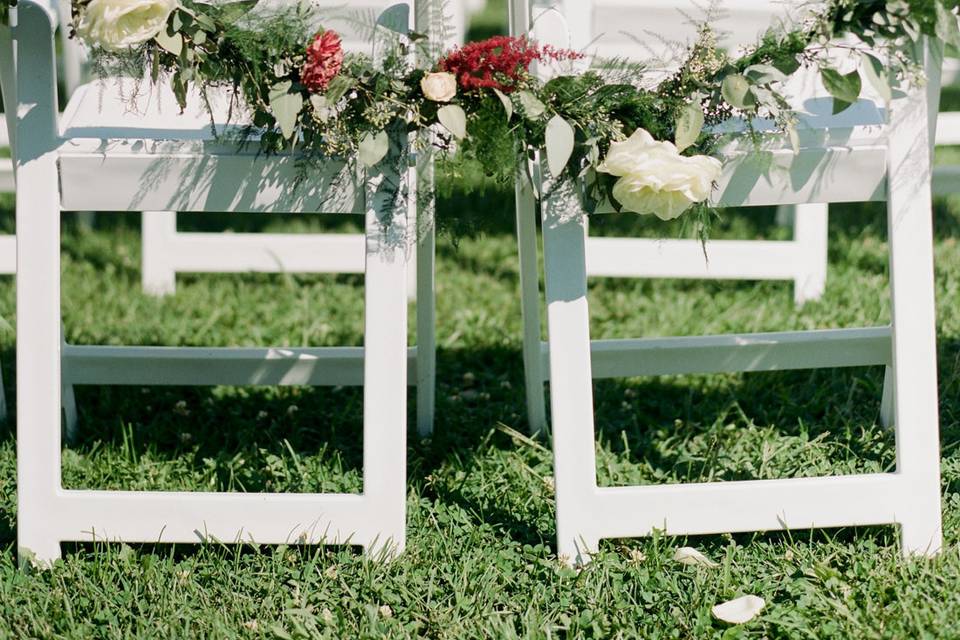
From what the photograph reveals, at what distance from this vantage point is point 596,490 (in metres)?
1.84

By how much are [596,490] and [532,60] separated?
68cm

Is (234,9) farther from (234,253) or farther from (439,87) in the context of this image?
(234,253)

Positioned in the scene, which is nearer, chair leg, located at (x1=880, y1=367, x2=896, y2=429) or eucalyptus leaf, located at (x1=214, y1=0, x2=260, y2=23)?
eucalyptus leaf, located at (x1=214, y1=0, x2=260, y2=23)

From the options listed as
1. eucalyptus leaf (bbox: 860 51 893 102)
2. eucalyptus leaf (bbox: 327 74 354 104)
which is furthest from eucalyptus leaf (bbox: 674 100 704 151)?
eucalyptus leaf (bbox: 327 74 354 104)

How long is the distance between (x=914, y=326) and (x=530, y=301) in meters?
0.69

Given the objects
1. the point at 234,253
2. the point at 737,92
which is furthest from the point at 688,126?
the point at 234,253

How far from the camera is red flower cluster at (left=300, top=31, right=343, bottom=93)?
5.39 feet

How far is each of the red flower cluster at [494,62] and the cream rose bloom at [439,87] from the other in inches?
0.8

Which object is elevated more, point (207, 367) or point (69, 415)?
point (207, 367)

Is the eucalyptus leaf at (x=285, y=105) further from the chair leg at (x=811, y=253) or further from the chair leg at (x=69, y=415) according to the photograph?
the chair leg at (x=811, y=253)

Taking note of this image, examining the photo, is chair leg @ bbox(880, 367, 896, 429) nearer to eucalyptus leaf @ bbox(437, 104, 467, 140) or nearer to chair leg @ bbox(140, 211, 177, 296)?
eucalyptus leaf @ bbox(437, 104, 467, 140)

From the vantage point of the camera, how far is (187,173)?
5.73 feet

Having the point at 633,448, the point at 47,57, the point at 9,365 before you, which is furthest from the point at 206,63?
the point at 9,365

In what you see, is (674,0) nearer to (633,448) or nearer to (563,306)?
(633,448)
